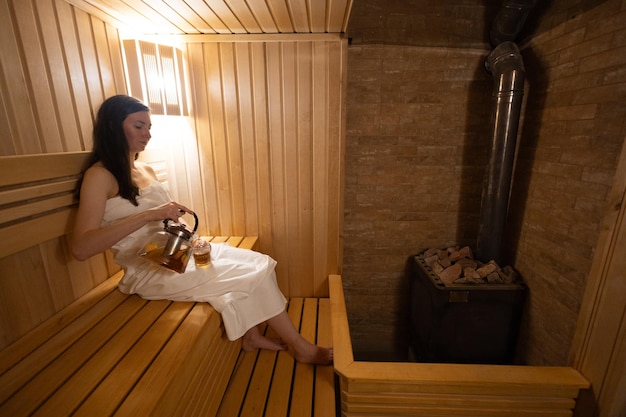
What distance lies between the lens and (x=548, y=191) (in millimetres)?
1913

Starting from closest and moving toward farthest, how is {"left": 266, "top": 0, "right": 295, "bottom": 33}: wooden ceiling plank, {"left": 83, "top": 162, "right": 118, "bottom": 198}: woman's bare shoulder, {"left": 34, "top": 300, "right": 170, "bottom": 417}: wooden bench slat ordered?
{"left": 34, "top": 300, "right": 170, "bottom": 417}: wooden bench slat < {"left": 83, "top": 162, "right": 118, "bottom": 198}: woman's bare shoulder < {"left": 266, "top": 0, "right": 295, "bottom": 33}: wooden ceiling plank

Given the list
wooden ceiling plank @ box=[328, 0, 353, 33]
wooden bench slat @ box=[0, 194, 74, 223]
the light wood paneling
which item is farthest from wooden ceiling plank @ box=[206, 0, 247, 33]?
wooden bench slat @ box=[0, 194, 74, 223]

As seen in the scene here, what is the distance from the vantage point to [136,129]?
1.39 metres

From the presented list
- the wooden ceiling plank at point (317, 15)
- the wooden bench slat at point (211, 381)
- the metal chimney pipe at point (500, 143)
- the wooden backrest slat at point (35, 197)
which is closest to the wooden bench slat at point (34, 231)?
the wooden backrest slat at point (35, 197)

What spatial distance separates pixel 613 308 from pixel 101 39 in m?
2.81

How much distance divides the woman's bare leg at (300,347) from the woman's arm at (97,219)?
0.85 meters

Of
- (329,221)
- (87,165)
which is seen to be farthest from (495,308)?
(87,165)

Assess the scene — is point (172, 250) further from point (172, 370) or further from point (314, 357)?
point (314, 357)

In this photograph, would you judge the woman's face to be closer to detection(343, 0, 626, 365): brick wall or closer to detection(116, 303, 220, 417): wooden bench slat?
detection(116, 303, 220, 417): wooden bench slat

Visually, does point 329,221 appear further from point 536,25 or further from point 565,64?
point 536,25

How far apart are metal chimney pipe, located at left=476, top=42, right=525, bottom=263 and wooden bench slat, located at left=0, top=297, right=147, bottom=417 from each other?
7.75ft

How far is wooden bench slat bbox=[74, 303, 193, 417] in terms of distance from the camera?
0.85m

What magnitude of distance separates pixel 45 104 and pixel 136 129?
0.34 m

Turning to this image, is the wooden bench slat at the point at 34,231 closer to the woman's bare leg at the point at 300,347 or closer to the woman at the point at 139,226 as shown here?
the woman at the point at 139,226
